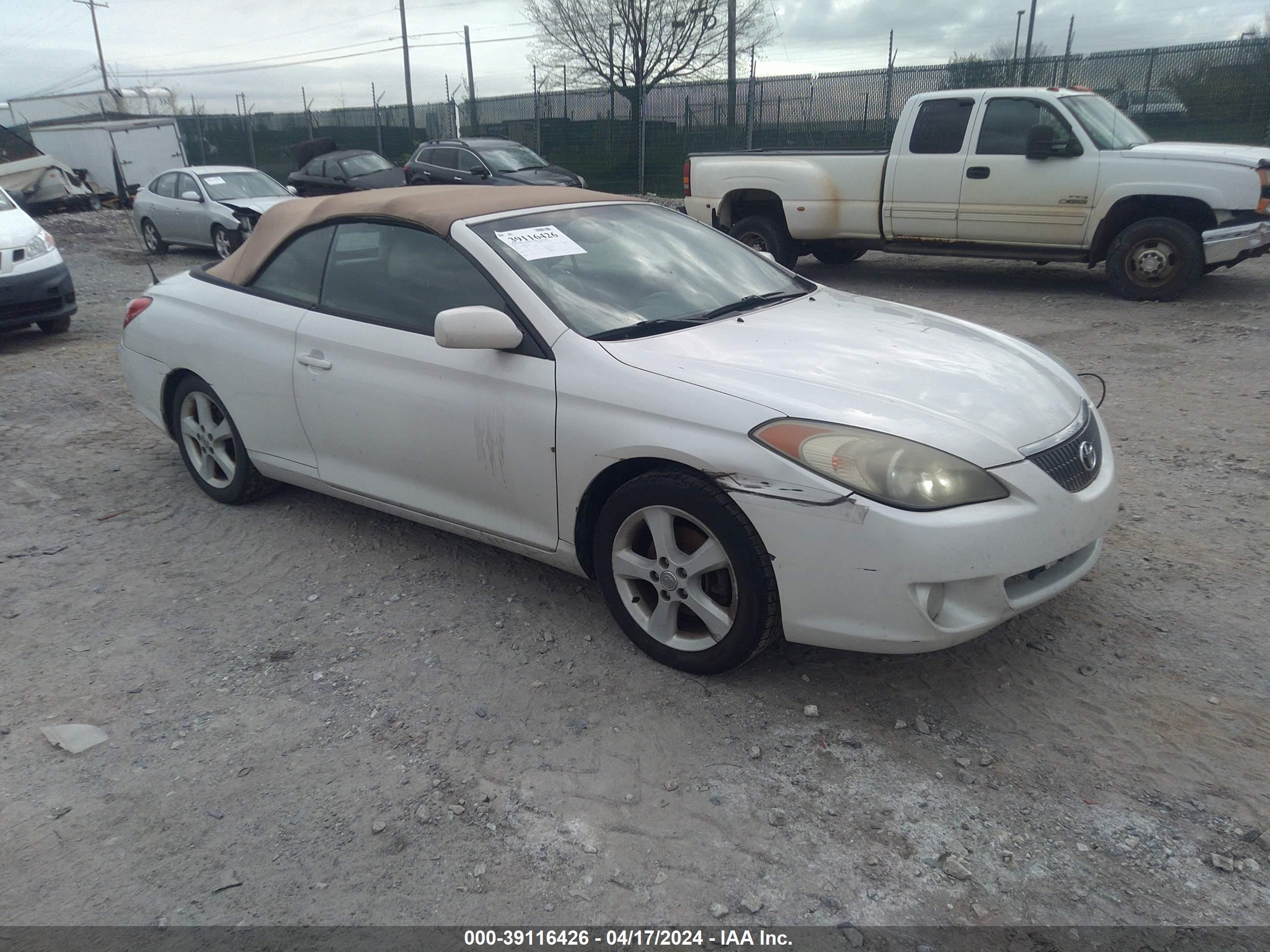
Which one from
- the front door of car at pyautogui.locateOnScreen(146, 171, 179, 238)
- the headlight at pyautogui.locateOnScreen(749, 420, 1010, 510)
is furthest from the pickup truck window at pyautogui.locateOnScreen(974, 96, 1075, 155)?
the front door of car at pyautogui.locateOnScreen(146, 171, 179, 238)

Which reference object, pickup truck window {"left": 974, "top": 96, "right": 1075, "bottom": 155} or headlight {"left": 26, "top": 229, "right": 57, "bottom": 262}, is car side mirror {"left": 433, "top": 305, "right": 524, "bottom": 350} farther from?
pickup truck window {"left": 974, "top": 96, "right": 1075, "bottom": 155}

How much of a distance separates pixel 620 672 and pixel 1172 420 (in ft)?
13.8

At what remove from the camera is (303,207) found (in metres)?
4.48

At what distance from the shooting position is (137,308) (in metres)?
5.04

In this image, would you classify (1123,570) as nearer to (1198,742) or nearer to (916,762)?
(1198,742)

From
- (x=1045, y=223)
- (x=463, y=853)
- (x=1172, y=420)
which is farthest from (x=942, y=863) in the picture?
(x=1045, y=223)

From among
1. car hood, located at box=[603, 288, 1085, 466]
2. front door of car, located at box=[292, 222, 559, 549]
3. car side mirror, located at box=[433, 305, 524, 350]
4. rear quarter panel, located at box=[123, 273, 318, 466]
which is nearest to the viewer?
car hood, located at box=[603, 288, 1085, 466]

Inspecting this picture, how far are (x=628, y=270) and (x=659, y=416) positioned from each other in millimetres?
991

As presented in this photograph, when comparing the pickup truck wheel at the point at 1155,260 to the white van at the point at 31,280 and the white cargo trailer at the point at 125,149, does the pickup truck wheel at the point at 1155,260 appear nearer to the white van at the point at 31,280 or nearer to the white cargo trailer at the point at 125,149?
the white van at the point at 31,280

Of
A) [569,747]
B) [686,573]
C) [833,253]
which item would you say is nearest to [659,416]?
[686,573]

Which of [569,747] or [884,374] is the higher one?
[884,374]

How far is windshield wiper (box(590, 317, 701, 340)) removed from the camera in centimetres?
335

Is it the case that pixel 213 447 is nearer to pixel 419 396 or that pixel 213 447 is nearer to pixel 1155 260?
pixel 419 396

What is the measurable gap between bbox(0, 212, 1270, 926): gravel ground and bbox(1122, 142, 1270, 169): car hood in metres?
5.28
